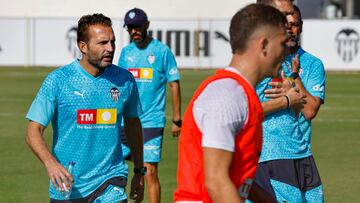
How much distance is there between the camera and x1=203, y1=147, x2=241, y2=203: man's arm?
16.4ft

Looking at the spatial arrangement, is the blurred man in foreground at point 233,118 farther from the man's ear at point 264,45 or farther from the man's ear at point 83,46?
the man's ear at point 83,46

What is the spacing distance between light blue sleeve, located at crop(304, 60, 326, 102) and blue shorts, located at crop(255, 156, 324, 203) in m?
0.55

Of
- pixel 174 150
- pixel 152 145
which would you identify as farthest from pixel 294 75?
pixel 174 150

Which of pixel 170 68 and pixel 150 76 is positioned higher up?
pixel 170 68

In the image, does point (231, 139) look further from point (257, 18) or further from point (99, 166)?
point (99, 166)

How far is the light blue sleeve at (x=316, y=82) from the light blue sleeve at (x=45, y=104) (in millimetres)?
1983

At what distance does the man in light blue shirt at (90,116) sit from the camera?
26.7ft

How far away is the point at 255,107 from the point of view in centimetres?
523

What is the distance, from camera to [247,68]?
5285mm

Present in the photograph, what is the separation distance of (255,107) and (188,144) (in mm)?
381

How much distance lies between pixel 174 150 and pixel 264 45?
12282mm

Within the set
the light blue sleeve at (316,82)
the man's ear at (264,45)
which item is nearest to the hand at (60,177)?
the light blue sleeve at (316,82)

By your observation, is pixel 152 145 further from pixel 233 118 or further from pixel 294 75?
pixel 233 118

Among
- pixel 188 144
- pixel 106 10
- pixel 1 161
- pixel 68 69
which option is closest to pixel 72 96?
pixel 68 69
